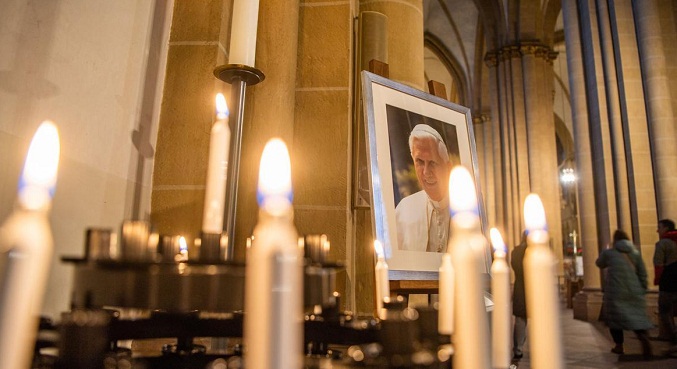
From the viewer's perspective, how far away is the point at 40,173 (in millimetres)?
417

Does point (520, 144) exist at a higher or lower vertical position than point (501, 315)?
higher

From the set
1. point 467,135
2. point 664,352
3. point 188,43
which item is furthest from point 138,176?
point 664,352

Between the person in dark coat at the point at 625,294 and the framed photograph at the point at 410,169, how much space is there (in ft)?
10.8

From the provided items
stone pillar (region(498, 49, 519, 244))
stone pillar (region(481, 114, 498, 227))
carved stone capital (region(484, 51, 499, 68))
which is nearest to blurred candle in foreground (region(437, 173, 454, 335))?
stone pillar (region(498, 49, 519, 244))

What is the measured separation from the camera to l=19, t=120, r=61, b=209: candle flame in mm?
389

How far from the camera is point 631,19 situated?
7.84 m

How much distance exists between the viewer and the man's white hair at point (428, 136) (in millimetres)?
2361

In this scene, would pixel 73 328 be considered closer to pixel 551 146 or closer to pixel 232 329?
pixel 232 329

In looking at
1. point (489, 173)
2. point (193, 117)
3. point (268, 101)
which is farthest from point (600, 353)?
point (489, 173)

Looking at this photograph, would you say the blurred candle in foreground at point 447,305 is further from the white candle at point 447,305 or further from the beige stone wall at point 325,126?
the beige stone wall at point 325,126

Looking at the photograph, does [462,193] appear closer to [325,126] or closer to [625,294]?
[325,126]

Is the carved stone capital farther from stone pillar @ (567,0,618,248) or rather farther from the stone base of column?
the stone base of column

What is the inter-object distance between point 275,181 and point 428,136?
2.08 m

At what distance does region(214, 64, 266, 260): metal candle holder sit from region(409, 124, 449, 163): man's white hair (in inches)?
40.9
